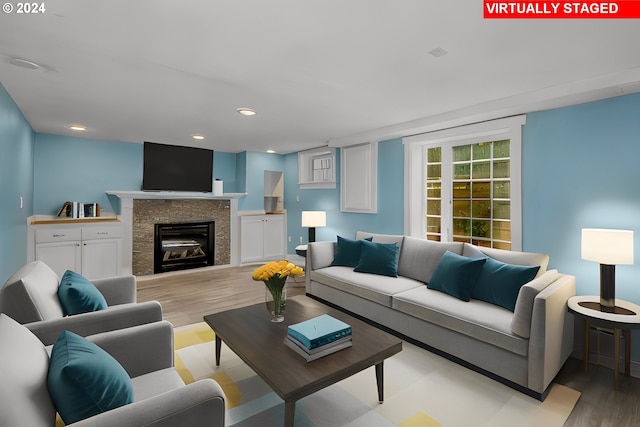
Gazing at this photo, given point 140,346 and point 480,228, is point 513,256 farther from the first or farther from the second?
point 140,346

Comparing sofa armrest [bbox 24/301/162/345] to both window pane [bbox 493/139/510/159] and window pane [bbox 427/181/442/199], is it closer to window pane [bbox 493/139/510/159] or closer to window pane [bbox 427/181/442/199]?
window pane [bbox 427/181/442/199]

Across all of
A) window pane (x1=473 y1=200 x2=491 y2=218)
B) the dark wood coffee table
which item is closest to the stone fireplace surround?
the dark wood coffee table

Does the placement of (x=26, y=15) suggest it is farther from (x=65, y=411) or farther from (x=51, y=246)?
(x=51, y=246)

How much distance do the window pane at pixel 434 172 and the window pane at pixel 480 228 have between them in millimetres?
747

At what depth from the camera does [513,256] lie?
284cm

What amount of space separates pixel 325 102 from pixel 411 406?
2.62m

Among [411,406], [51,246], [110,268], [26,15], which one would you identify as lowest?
[411,406]

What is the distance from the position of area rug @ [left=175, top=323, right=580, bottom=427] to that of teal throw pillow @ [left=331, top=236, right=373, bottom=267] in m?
1.53

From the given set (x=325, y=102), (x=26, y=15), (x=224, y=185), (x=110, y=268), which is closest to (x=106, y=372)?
(x=26, y=15)

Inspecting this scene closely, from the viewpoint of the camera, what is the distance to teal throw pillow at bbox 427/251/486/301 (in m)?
2.74

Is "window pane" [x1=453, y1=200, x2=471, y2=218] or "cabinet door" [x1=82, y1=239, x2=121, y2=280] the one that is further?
"cabinet door" [x1=82, y1=239, x2=121, y2=280]

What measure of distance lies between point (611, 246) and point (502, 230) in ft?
3.84

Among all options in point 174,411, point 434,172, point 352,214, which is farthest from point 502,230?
point 174,411

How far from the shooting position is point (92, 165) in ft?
16.4
